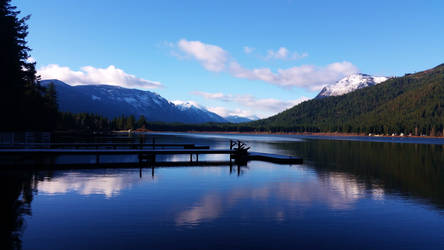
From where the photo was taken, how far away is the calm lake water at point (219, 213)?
1146 cm

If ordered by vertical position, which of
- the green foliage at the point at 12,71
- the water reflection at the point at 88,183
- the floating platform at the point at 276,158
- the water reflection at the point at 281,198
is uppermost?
the green foliage at the point at 12,71

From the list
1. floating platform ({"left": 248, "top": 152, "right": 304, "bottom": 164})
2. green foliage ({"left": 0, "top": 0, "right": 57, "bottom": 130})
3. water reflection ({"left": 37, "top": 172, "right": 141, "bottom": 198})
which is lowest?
water reflection ({"left": 37, "top": 172, "right": 141, "bottom": 198})

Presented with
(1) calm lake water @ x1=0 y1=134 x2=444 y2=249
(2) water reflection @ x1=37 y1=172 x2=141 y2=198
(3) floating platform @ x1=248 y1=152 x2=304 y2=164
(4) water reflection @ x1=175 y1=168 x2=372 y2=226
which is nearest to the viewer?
(1) calm lake water @ x1=0 y1=134 x2=444 y2=249

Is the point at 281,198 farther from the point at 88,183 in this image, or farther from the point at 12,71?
the point at 12,71

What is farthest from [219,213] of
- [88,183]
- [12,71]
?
[12,71]

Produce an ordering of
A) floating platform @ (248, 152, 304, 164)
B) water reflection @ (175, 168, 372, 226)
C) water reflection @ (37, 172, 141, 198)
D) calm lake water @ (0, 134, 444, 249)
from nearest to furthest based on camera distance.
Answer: calm lake water @ (0, 134, 444, 249) → water reflection @ (175, 168, 372, 226) → water reflection @ (37, 172, 141, 198) → floating platform @ (248, 152, 304, 164)

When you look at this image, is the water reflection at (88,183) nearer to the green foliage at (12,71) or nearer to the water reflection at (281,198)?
the water reflection at (281,198)

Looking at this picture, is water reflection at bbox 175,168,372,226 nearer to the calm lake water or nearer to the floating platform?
the calm lake water

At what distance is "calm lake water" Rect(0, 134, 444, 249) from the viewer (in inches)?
451

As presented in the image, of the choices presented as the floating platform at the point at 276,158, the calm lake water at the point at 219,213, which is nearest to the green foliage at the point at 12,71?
the calm lake water at the point at 219,213

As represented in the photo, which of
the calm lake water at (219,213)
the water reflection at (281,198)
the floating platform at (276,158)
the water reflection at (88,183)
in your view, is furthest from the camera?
the floating platform at (276,158)

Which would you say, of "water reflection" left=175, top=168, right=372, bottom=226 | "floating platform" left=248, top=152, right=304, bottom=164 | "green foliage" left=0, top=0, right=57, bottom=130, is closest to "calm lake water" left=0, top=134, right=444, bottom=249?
"water reflection" left=175, top=168, right=372, bottom=226

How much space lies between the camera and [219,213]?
15.2 metres

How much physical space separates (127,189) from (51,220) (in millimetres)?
7311
